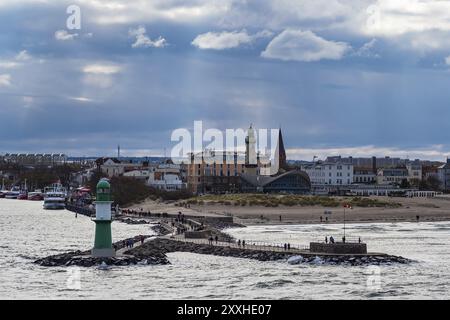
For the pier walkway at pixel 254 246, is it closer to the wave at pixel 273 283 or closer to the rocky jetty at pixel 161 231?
the wave at pixel 273 283

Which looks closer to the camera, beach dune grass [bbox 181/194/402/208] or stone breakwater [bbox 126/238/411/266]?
stone breakwater [bbox 126/238/411/266]

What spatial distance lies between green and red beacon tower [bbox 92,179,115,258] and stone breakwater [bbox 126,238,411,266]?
2762 millimetres

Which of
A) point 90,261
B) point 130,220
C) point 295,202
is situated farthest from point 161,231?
point 295,202

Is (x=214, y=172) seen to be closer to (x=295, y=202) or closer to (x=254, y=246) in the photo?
(x=295, y=202)

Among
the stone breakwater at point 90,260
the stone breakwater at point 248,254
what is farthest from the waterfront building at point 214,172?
the stone breakwater at point 90,260

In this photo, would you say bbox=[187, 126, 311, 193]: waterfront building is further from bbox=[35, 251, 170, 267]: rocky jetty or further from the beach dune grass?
bbox=[35, 251, 170, 267]: rocky jetty

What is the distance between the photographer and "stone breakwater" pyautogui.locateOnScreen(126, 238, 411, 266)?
202 ft

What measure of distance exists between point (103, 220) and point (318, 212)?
240 ft

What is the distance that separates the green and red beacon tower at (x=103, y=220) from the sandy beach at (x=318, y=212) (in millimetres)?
53849

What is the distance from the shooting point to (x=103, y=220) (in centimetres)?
5956

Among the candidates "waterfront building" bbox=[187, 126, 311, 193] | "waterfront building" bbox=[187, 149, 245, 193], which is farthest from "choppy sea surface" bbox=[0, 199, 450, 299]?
"waterfront building" bbox=[187, 149, 245, 193]

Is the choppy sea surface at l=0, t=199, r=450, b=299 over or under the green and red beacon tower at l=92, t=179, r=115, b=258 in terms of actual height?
under

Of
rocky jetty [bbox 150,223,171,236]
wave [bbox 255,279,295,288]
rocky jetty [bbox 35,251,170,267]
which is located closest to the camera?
wave [bbox 255,279,295,288]
